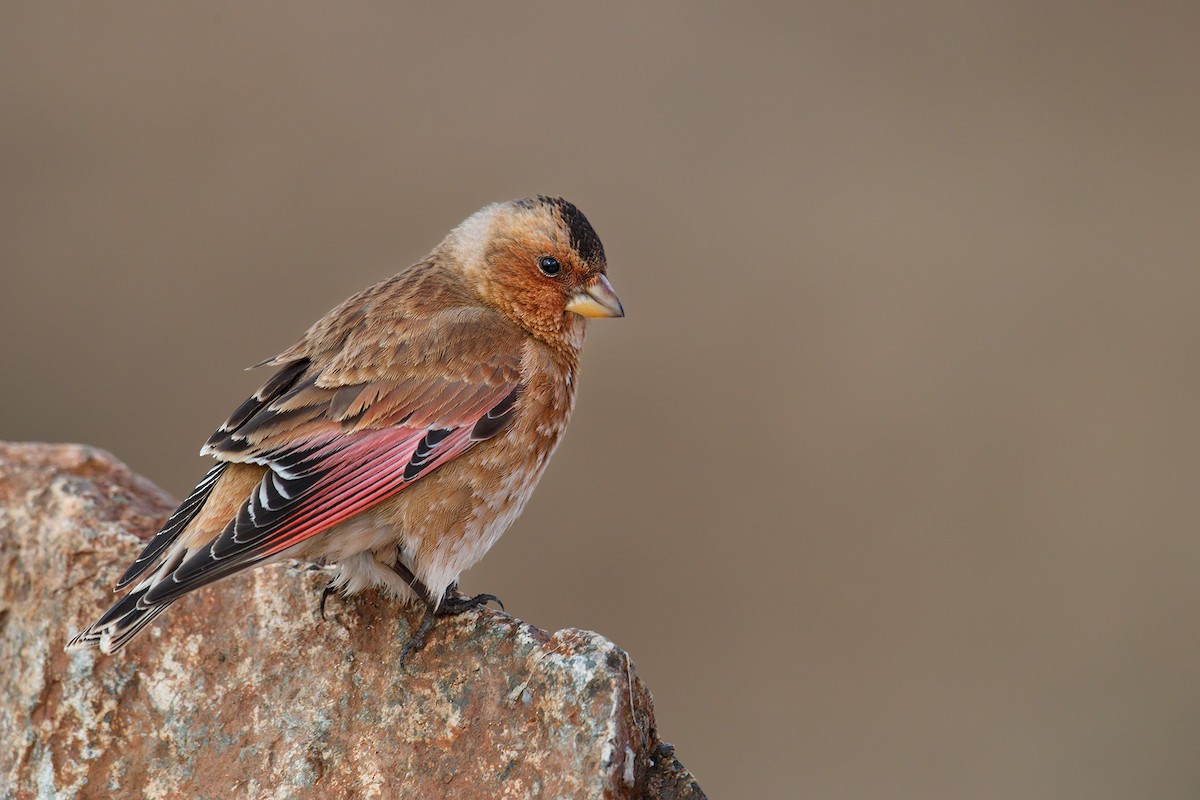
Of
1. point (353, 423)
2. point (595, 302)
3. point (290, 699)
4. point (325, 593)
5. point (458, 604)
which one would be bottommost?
point (290, 699)

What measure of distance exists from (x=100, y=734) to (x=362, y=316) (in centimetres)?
170

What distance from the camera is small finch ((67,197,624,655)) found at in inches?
155

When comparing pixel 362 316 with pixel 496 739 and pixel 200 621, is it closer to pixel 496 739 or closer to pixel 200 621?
pixel 200 621

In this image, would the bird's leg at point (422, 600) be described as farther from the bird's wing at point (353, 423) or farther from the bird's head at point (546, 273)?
the bird's head at point (546, 273)

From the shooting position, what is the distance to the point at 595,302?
488cm

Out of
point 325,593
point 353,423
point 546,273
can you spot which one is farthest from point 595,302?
point 325,593

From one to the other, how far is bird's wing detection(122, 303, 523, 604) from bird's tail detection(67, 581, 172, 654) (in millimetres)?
65

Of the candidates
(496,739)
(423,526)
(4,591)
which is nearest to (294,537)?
(423,526)

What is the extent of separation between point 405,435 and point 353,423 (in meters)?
0.18

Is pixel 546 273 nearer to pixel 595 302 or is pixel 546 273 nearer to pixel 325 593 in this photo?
pixel 595 302

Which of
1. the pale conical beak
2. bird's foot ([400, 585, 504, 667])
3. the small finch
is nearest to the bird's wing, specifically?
the small finch

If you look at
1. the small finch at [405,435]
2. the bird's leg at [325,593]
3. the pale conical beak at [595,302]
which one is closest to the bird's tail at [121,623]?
the small finch at [405,435]

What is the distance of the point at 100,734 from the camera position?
4105 mm

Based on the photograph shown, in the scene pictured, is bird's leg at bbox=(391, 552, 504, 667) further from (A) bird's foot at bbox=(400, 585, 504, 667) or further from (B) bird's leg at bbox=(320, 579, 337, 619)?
(B) bird's leg at bbox=(320, 579, 337, 619)
